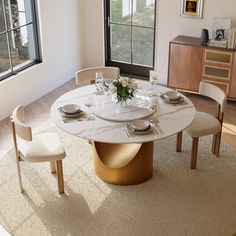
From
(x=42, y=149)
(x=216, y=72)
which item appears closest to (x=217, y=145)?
(x=216, y=72)

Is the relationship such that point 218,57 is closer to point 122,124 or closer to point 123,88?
point 123,88

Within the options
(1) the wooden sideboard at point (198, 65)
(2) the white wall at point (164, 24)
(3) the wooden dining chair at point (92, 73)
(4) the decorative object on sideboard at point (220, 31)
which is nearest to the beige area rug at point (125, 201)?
(3) the wooden dining chair at point (92, 73)

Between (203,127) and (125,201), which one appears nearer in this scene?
(125,201)

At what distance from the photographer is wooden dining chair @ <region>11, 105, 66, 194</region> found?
12.5 feet

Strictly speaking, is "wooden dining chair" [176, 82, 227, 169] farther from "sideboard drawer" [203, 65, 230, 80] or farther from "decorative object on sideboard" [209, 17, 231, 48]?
"decorative object on sideboard" [209, 17, 231, 48]

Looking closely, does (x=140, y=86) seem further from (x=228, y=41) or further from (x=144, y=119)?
(x=228, y=41)

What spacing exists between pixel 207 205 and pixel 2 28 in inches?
124

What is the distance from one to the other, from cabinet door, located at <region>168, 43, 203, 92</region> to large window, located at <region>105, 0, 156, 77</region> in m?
0.65

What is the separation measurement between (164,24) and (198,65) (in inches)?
31.7

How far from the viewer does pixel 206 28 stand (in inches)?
228

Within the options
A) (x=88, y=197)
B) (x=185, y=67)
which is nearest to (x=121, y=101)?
(x=88, y=197)

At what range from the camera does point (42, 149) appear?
392 cm

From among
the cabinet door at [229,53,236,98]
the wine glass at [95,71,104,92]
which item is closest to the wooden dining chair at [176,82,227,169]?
the wine glass at [95,71,104,92]

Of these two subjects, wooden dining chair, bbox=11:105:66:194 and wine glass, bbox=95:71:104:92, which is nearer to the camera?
wooden dining chair, bbox=11:105:66:194
